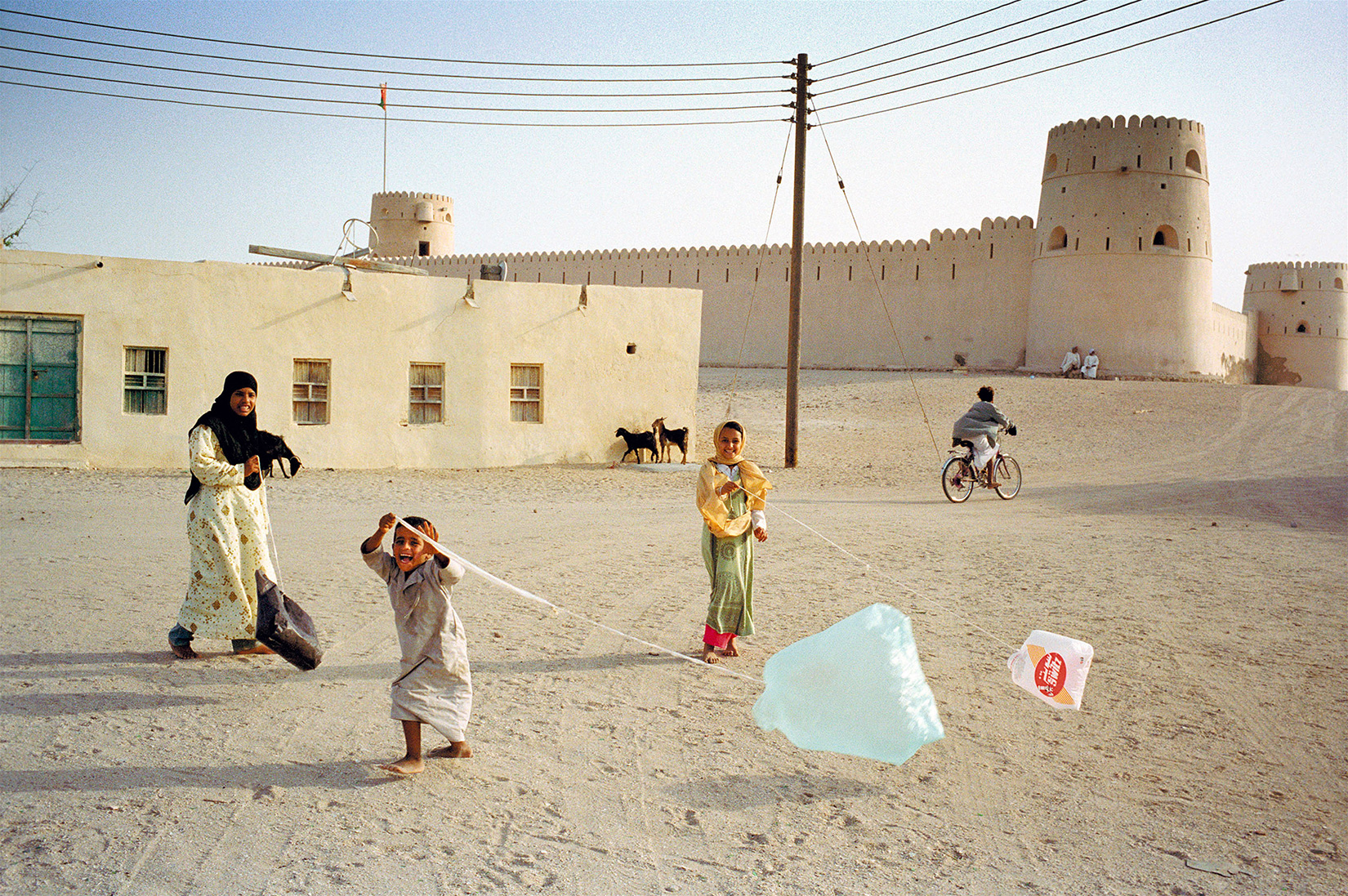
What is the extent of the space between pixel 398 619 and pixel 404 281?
12078mm

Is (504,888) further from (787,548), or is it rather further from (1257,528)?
(1257,528)

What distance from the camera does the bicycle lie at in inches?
497

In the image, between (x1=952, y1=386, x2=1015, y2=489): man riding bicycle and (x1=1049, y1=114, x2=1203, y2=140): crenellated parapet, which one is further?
(x1=1049, y1=114, x2=1203, y2=140): crenellated parapet

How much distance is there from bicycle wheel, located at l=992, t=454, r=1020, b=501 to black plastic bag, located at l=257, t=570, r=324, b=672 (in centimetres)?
981

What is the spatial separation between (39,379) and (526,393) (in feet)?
21.4

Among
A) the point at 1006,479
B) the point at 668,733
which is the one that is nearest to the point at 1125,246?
the point at 1006,479

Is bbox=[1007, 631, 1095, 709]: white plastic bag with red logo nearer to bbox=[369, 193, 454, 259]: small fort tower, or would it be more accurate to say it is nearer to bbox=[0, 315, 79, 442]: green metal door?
bbox=[0, 315, 79, 442]: green metal door

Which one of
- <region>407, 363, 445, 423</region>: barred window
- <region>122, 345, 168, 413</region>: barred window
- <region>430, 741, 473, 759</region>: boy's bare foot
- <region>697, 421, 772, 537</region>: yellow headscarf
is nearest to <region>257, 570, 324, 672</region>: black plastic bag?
<region>430, 741, 473, 759</region>: boy's bare foot

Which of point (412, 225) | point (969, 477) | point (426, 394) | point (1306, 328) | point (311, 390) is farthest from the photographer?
point (412, 225)

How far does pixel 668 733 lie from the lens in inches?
166

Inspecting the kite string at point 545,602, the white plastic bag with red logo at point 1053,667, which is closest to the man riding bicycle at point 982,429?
the kite string at point 545,602

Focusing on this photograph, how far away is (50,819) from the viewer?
319 centimetres

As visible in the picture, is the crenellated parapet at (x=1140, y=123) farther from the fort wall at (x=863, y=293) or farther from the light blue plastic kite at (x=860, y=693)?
the light blue plastic kite at (x=860, y=693)

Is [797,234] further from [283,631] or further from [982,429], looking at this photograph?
[283,631]
